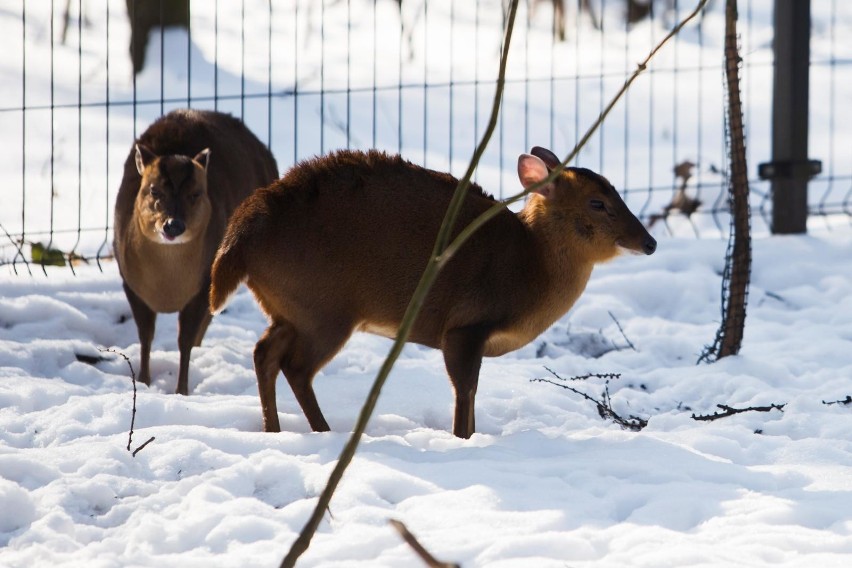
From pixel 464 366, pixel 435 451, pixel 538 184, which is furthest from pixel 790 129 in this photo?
pixel 538 184

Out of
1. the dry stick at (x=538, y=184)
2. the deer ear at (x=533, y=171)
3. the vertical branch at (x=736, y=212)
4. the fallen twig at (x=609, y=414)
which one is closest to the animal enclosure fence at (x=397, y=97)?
the vertical branch at (x=736, y=212)

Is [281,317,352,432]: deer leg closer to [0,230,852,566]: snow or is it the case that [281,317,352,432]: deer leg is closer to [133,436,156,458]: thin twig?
[0,230,852,566]: snow

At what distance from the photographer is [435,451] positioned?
4.80 meters

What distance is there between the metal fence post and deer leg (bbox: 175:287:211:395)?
416 cm

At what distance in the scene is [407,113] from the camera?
1381 centimetres

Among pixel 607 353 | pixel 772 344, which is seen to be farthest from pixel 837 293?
pixel 607 353

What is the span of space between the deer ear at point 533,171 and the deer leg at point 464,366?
67cm

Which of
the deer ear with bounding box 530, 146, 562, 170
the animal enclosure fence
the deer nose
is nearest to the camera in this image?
the deer ear with bounding box 530, 146, 562, 170

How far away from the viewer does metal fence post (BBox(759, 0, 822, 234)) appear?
29.9 ft

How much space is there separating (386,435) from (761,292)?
3514 millimetres

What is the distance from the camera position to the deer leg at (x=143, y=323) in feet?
22.0

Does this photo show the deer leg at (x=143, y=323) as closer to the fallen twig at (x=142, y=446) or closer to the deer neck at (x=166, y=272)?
the deer neck at (x=166, y=272)

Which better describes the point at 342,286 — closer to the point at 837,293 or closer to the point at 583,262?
the point at 583,262

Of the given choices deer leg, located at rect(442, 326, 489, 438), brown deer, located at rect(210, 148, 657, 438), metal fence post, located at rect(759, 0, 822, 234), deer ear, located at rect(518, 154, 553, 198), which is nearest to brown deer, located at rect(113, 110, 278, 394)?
brown deer, located at rect(210, 148, 657, 438)
